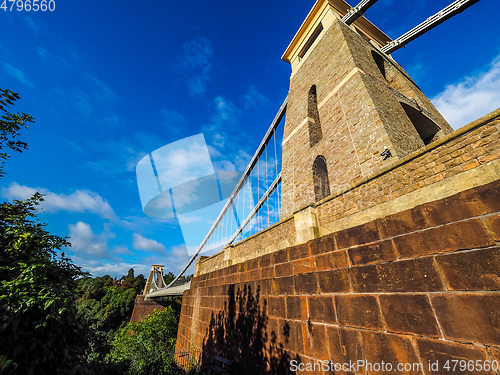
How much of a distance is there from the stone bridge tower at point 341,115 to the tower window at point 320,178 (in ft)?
0.12

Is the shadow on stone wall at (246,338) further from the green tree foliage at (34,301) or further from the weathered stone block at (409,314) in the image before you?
the green tree foliage at (34,301)

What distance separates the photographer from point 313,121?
8.76 meters

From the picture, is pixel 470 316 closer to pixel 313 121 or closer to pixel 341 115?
pixel 341 115

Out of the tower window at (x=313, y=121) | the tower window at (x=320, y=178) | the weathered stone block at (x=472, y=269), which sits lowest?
the weathered stone block at (x=472, y=269)

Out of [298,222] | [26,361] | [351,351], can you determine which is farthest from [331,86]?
[26,361]

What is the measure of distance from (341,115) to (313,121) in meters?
2.20

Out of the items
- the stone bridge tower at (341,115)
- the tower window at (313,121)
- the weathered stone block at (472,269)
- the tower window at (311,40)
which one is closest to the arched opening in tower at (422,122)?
the stone bridge tower at (341,115)

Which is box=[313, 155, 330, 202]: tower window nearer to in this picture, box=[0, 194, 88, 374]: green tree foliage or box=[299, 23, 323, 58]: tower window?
box=[0, 194, 88, 374]: green tree foliage

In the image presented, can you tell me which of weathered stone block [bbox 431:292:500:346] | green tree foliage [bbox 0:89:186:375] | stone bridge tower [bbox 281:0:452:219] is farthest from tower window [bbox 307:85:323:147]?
green tree foliage [bbox 0:89:186:375]

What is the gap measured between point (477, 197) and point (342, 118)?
575 centimetres

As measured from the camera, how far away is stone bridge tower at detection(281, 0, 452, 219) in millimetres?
5445

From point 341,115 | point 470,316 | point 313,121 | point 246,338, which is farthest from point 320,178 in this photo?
point 470,316

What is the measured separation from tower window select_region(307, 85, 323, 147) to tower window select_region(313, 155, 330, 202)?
875 mm

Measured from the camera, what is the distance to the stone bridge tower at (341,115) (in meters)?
5.45
